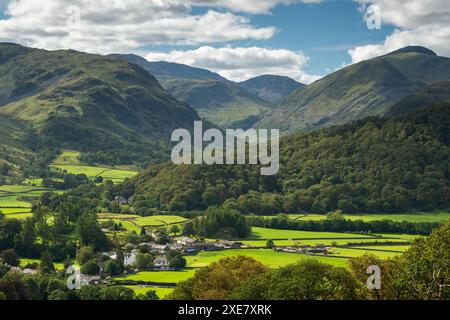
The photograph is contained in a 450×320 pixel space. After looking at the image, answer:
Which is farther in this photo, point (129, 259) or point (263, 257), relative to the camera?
point (129, 259)

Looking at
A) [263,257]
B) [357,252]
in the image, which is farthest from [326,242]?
[263,257]

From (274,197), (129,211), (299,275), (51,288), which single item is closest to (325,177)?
(274,197)

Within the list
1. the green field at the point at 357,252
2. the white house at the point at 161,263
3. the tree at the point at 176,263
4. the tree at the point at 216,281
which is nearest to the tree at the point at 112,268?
the white house at the point at 161,263

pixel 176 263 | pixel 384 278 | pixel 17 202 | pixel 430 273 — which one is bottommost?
pixel 176 263

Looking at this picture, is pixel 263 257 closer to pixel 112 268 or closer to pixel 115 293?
pixel 112 268

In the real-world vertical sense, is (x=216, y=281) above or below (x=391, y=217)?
above

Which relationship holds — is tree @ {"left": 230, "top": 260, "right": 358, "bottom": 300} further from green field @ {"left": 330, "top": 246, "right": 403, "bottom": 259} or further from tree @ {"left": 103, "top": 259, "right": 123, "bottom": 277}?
green field @ {"left": 330, "top": 246, "right": 403, "bottom": 259}

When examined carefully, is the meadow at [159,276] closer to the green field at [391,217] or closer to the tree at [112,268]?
the tree at [112,268]
